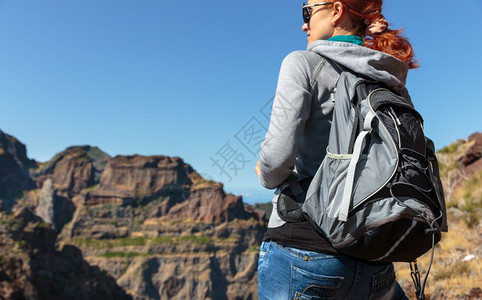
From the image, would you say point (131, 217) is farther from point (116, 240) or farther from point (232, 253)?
point (232, 253)

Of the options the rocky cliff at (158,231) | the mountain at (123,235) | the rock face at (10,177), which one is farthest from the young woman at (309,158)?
the rock face at (10,177)

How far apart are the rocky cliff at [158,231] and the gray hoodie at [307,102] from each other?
72.9 metres

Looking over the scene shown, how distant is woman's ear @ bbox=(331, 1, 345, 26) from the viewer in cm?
151

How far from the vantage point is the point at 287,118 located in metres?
1.31

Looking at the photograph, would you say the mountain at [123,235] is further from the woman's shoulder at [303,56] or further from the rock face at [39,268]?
the woman's shoulder at [303,56]

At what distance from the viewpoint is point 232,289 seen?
85.4 meters

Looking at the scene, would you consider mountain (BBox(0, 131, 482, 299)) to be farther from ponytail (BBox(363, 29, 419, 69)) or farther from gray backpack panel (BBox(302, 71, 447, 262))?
gray backpack panel (BBox(302, 71, 447, 262))

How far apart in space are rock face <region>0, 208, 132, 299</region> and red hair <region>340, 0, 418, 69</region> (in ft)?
161

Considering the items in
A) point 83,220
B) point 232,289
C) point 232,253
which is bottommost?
point 232,289

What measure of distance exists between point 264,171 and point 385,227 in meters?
0.47

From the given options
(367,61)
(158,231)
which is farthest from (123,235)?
(367,61)

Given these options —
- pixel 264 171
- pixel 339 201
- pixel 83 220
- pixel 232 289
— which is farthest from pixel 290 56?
pixel 83 220

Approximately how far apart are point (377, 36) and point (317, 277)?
1004mm

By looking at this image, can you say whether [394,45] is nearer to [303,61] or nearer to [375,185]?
[303,61]
